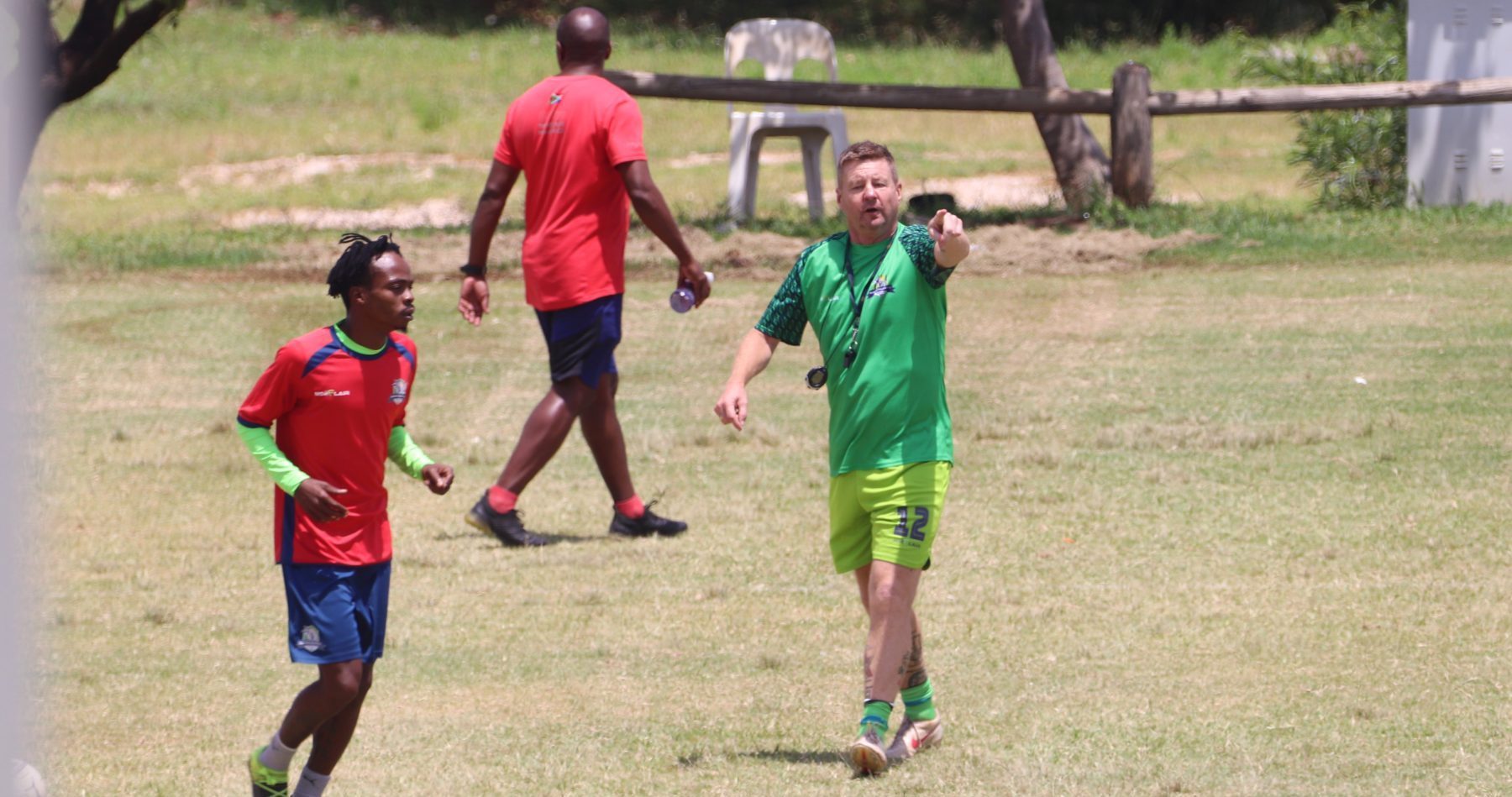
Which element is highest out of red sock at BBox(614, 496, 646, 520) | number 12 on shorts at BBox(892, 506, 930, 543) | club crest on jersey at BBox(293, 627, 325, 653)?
number 12 on shorts at BBox(892, 506, 930, 543)

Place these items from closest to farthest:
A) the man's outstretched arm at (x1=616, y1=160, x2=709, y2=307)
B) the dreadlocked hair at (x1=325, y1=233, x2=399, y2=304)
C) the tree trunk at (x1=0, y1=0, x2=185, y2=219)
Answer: the dreadlocked hair at (x1=325, y1=233, x2=399, y2=304) → the man's outstretched arm at (x1=616, y1=160, x2=709, y2=307) → the tree trunk at (x1=0, y1=0, x2=185, y2=219)

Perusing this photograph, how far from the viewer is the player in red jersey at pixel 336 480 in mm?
4543

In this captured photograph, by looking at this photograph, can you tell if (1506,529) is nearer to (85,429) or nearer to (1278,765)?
(1278,765)

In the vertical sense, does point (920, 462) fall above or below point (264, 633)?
above

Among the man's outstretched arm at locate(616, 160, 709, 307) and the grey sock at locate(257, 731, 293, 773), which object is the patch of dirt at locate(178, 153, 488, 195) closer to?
the man's outstretched arm at locate(616, 160, 709, 307)

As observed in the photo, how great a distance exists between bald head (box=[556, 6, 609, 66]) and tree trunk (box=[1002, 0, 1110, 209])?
762cm

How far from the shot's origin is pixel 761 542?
25.5 ft

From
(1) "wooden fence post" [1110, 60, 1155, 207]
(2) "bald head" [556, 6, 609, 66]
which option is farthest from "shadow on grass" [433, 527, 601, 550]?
(1) "wooden fence post" [1110, 60, 1155, 207]

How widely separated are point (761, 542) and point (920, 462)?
108 inches

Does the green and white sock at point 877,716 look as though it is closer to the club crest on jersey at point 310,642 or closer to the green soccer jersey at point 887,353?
the green soccer jersey at point 887,353

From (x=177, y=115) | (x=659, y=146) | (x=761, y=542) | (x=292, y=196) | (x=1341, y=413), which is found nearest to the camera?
(x=761, y=542)

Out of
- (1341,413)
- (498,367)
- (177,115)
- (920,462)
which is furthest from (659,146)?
(920,462)

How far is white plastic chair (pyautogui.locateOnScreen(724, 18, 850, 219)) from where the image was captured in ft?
49.3

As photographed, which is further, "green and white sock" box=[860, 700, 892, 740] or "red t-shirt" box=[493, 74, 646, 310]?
"red t-shirt" box=[493, 74, 646, 310]
